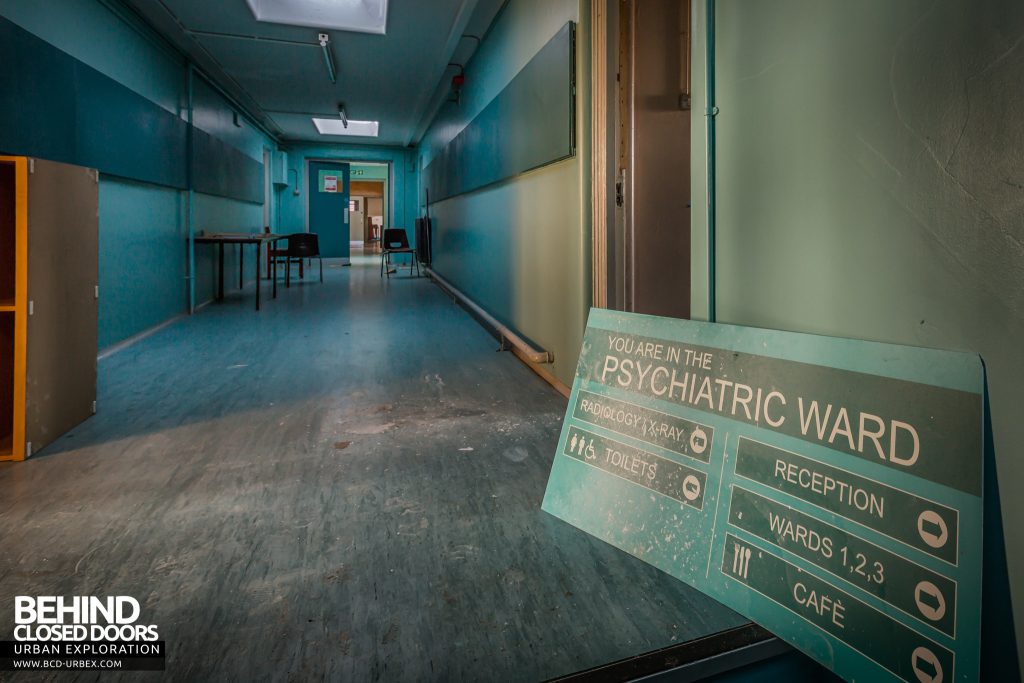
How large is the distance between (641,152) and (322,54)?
4967 millimetres

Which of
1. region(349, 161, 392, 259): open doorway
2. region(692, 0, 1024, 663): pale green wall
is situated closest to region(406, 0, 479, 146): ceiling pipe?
region(692, 0, 1024, 663): pale green wall

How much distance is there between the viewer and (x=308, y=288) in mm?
8617

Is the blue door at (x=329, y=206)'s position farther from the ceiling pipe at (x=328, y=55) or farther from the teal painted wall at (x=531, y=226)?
the teal painted wall at (x=531, y=226)

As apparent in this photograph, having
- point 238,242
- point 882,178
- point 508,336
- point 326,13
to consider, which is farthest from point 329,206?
point 882,178

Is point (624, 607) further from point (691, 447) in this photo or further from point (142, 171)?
point (142, 171)

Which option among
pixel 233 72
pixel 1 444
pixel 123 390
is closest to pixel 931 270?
pixel 1 444

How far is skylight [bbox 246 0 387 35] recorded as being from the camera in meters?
5.19

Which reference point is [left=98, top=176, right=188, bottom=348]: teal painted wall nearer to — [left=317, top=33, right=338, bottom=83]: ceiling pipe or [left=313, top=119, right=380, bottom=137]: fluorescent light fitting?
[left=317, top=33, right=338, bottom=83]: ceiling pipe

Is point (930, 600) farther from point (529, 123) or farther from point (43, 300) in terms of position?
point (529, 123)

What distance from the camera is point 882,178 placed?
47.5 inches

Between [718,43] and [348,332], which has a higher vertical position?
[718,43]

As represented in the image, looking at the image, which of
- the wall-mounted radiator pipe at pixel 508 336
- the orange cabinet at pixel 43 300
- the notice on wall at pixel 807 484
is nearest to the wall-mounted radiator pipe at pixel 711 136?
the notice on wall at pixel 807 484

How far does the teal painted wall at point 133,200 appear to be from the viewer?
3.76m

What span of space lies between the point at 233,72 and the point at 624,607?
7.66 metres
